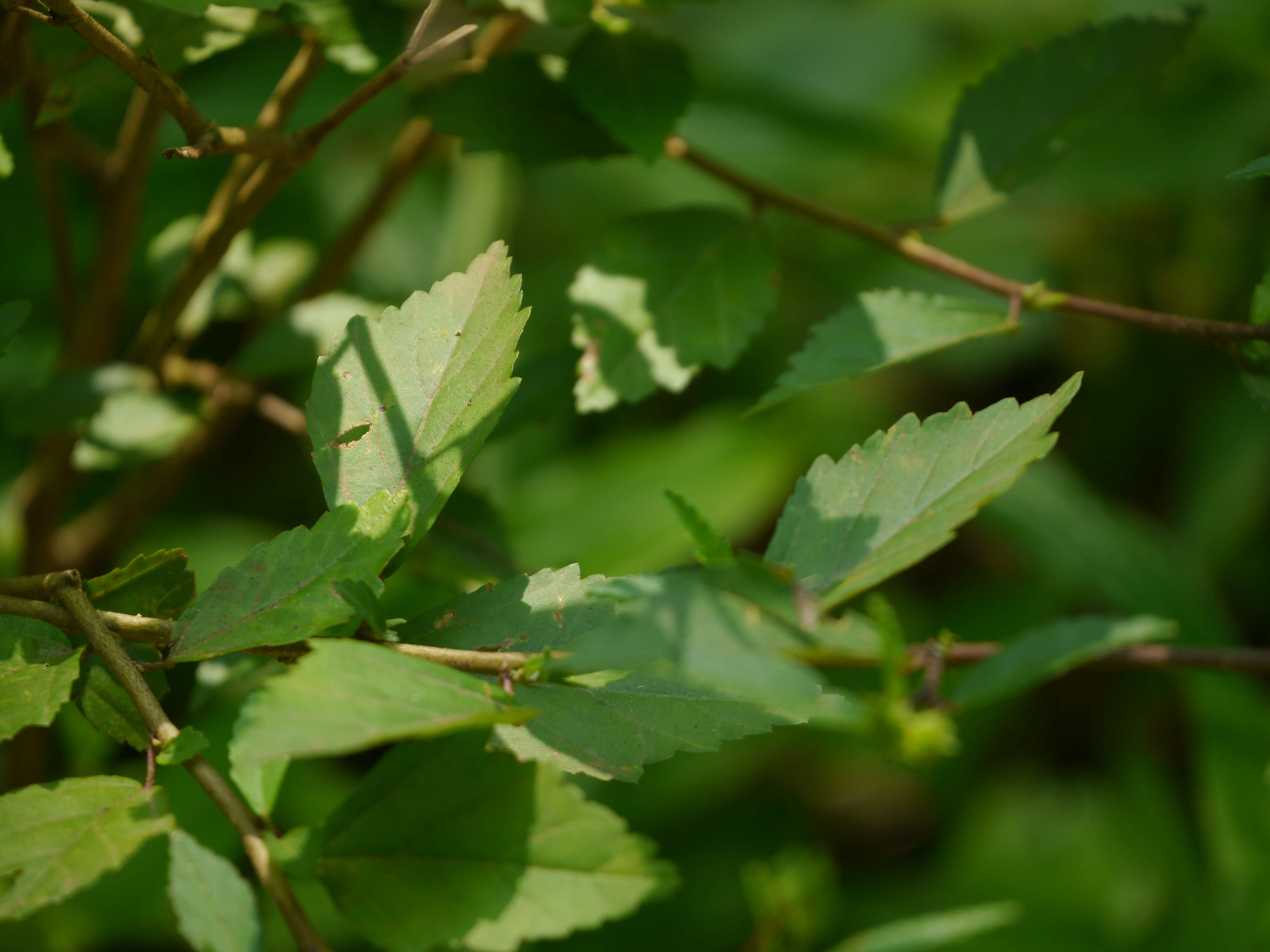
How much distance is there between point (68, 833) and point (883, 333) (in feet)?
1.81

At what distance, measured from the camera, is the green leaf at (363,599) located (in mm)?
477

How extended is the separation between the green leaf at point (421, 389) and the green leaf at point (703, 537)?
0.12 m

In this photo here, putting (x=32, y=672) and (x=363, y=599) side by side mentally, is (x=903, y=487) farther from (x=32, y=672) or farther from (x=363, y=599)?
(x=32, y=672)

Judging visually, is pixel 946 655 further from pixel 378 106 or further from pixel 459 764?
pixel 378 106

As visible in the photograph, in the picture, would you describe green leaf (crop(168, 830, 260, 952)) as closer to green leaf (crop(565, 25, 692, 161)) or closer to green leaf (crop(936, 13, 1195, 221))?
green leaf (crop(565, 25, 692, 161))

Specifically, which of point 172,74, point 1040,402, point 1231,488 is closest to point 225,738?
point 172,74

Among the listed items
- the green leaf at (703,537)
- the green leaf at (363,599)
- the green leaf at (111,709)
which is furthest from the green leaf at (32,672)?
the green leaf at (703,537)

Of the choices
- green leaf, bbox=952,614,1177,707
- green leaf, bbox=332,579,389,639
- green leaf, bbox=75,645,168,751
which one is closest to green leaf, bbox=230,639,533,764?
green leaf, bbox=332,579,389,639

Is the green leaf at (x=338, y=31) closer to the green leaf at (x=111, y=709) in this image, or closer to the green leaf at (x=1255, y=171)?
the green leaf at (x=111, y=709)

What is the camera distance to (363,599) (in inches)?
19.1

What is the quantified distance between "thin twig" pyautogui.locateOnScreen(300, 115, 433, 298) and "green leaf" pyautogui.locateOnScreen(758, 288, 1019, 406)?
0.46 meters

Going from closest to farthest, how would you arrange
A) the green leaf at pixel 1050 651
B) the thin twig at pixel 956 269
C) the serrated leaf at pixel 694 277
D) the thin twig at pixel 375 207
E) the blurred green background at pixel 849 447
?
the green leaf at pixel 1050 651
the thin twig at pixel 956 269
the serrated leaf at pixel 694 277
the thin twig at pixel 375 207
the blurred green background at pixel 849 447

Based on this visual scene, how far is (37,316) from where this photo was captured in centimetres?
123

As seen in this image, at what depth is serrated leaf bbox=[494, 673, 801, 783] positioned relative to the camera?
20.1 inches
